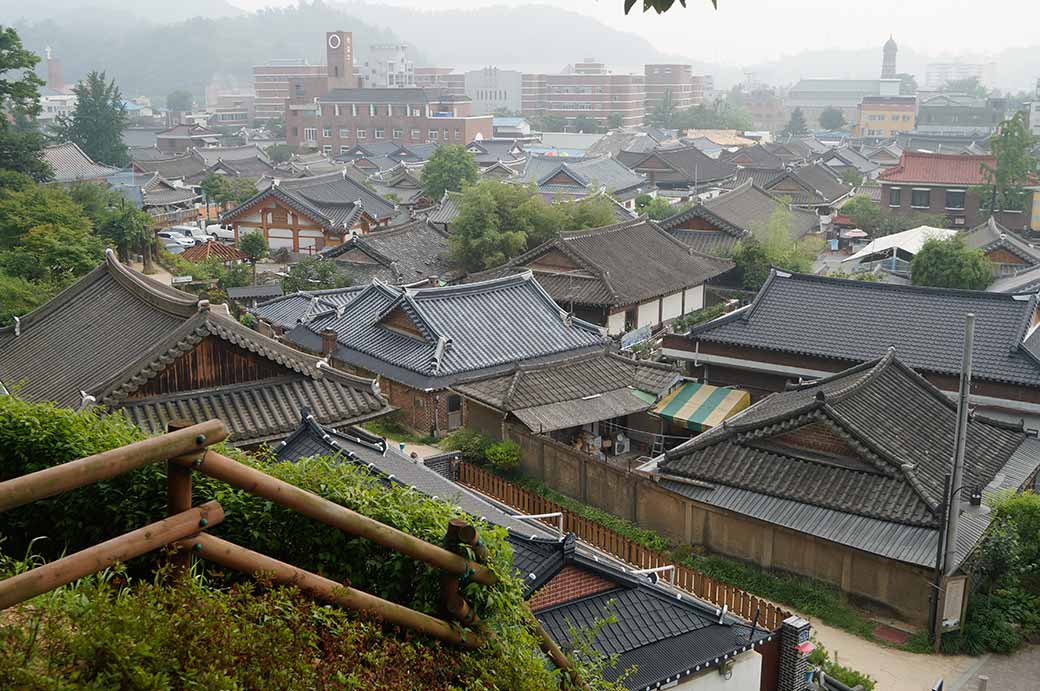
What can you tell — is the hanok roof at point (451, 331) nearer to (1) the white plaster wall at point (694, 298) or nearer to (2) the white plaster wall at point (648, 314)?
(2) the white plaster wall at point (648, 314)

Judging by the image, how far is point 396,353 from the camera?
25.8 meters

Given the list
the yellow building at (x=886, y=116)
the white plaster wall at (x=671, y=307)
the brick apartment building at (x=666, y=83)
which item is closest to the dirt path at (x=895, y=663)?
the white plaster wall at (x=671, y=307)

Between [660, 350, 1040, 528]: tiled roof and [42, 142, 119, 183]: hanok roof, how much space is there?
51.1 meters

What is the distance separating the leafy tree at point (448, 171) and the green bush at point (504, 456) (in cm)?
3809

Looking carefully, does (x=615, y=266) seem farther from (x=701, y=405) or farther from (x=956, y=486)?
(x=956, y=486)

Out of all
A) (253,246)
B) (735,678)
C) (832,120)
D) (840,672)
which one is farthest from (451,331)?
(832,120)

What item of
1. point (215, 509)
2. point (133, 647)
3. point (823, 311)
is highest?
point (215, 509)

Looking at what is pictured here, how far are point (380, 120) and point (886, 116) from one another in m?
66.3

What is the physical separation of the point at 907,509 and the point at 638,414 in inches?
336

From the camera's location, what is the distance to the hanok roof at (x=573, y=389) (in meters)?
22.2

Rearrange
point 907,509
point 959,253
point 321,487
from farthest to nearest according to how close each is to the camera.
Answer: point 959,253 < point 907,509 < point 321,487

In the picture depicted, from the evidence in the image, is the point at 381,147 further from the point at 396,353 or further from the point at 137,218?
the point at 396,353

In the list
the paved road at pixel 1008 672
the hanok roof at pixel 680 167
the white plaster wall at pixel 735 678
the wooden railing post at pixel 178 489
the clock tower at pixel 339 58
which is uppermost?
the clock tower at pixel 339 58

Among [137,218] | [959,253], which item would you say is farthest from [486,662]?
[137,218]
